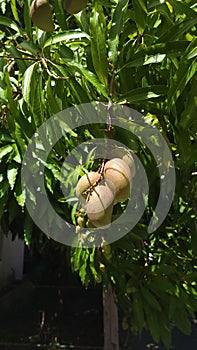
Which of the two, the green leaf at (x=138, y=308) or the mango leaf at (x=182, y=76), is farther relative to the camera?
the green leaf at (x=138, y=308)

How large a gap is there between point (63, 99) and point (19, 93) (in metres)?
0.31

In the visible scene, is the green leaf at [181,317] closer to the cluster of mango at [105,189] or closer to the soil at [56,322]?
the cluster of mango at [105,189]

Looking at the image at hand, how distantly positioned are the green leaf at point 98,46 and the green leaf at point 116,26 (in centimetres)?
2

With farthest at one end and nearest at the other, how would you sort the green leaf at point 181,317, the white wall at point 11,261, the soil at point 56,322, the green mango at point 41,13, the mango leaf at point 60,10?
the white wall at point 11,261
the soil at point 56,322
the green leaf at point 181,317
the mango leaf at point 60,10
the green mango at point 41,13

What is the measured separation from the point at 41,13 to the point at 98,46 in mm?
129

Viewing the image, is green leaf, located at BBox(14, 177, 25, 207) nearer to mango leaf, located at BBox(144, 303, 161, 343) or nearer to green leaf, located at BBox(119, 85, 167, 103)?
green leaf, located at BBox(119, 85, 167, 103)

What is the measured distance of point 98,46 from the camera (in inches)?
39.7

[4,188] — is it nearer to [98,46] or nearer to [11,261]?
[98,46]

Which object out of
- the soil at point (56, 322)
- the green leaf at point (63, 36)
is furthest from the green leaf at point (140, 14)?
the soil at point (56, 322)

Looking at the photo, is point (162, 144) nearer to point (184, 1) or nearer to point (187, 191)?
point (184, 1)

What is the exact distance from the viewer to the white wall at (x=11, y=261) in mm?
6230

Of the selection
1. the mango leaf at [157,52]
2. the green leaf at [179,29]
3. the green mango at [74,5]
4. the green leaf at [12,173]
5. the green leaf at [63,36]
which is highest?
the green leaf at [63,36]

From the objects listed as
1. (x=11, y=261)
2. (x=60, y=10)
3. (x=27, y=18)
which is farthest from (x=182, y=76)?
(x=11, y=261)

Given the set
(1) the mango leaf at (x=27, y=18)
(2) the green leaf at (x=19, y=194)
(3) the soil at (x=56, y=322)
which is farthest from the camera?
(3) the soil at (x=56, y=322)
